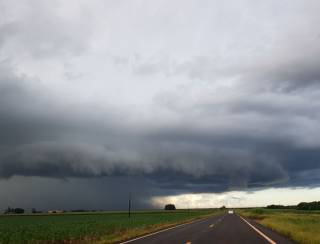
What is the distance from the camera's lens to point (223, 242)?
20703mm

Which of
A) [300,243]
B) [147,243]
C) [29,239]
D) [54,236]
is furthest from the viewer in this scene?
[54,236]

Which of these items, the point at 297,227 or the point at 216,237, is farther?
the point at 297,227

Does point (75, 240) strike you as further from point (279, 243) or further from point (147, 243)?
point (279, 243)

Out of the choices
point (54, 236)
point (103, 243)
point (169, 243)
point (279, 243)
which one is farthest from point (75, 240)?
point (279, 243)

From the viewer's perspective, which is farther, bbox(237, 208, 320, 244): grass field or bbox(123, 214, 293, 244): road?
bbox(123, 214, 293, 244): road

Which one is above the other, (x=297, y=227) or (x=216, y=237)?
(x=297, y=227)

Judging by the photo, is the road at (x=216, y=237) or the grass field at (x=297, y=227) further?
the road at (x=216, y=237)

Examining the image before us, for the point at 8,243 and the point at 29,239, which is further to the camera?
the point at 29,239

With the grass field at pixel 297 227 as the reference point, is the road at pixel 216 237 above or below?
below

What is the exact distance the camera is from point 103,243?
21.0 meters

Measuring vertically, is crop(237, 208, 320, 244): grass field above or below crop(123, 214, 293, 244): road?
above

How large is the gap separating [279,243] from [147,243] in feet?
21.6

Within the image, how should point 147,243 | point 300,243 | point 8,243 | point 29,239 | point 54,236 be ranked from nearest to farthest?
point 300,243 < point 147,243 < point 8,243 < point 29,239 < point 54,236

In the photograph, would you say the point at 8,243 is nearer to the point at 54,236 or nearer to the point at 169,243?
the point at 54,236
